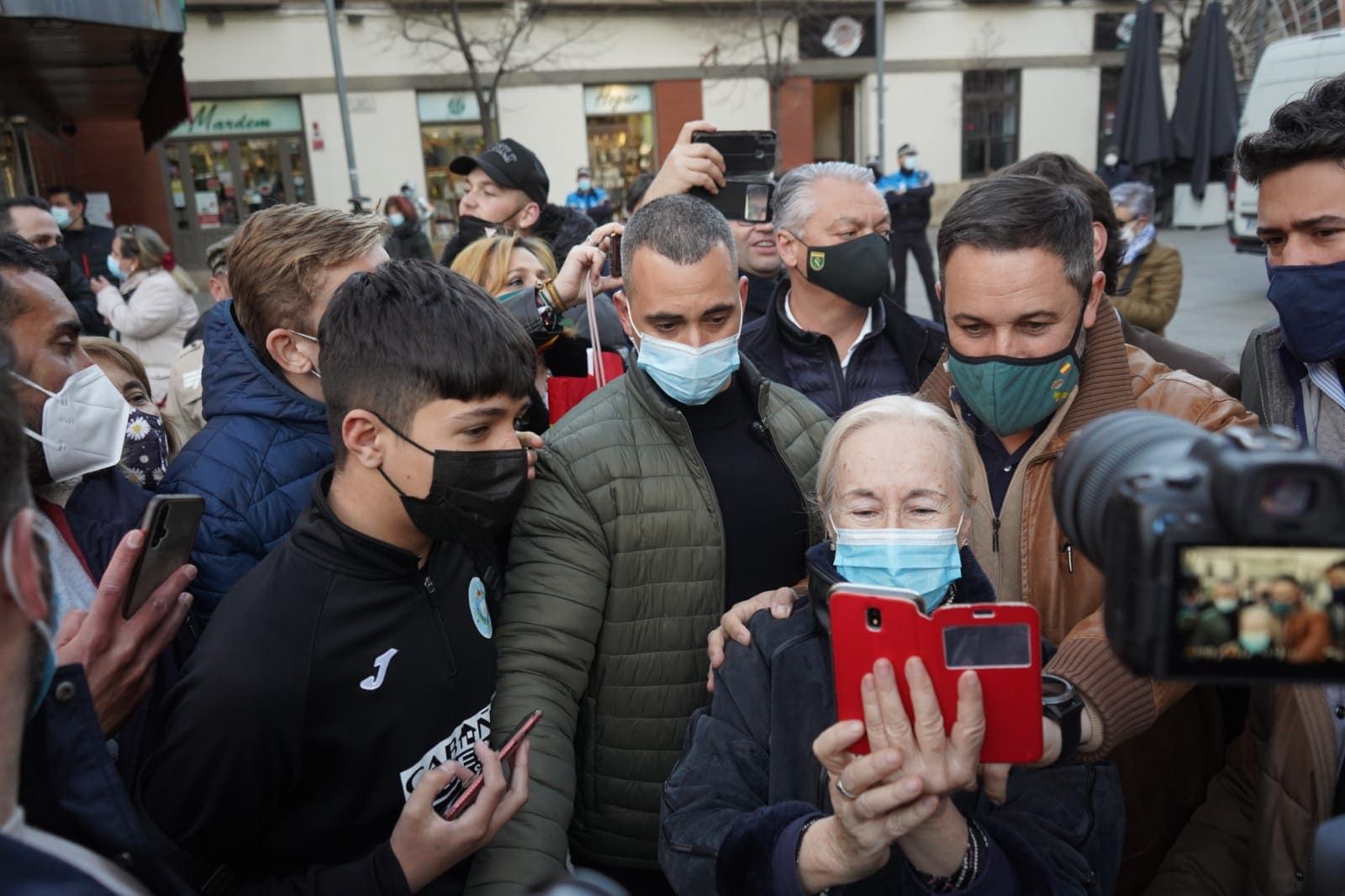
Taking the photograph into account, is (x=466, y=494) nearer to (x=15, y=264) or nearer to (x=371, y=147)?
(x=15, y=264)

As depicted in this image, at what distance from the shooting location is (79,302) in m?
6.02

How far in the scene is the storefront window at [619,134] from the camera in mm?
22656

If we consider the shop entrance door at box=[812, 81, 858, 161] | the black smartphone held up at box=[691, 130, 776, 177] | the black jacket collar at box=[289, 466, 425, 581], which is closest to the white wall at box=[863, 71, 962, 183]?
the shop entrance door at box=[812, 81, 858, 161]

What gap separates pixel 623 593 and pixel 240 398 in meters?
1.01

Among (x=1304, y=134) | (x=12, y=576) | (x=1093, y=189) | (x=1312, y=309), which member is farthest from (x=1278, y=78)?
(x=12, y=576)

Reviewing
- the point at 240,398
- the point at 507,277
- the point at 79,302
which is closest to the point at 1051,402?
the point at 240,398

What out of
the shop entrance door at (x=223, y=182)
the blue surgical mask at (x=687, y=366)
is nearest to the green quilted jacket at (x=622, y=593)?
the blue surgical mask at (x=687, y=366)

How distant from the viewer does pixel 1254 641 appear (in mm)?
831

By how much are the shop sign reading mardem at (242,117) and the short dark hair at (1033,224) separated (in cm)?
2145

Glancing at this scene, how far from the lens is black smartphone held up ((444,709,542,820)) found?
1601 mm

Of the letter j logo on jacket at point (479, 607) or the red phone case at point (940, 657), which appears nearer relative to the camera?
the red phone case at point (940, 657)

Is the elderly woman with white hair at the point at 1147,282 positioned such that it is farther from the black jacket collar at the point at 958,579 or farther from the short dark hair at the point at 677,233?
the black jacket collar at the point at 958,579

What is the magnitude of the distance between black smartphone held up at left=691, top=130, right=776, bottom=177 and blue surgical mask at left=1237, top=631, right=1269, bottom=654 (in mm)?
2613

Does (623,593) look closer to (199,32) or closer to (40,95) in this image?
(40,95)
